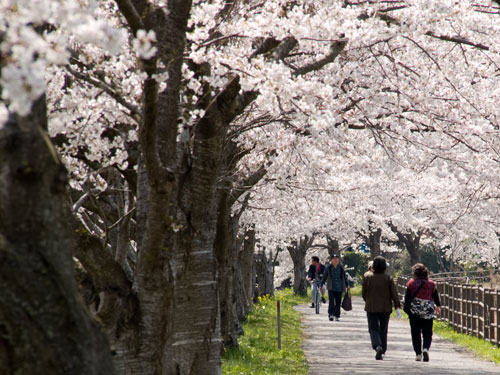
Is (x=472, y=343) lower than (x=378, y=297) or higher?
lower

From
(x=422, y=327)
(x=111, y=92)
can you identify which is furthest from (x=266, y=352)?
(x=111, y=92)

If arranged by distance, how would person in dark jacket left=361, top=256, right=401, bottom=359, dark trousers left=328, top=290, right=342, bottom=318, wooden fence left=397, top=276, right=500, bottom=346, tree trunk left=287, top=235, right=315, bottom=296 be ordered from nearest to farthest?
person in dark jacket left=361, top=256, right=401, bottom=359
wooden fence left=397, top=276, right=500, bottom=346
dark trousers left=328, top=290, right=342, bottom=318
tree trunk left=287, top=235, right=315, bottom=296

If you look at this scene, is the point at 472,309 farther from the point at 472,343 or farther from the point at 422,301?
the point at 422,301

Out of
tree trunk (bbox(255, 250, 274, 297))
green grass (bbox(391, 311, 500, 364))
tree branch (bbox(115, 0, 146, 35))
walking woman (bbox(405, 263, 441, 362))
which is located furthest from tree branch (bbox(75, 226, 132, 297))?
tree trunk (bbox(255, 250, 274, 297))

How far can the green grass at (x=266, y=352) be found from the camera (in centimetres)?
1286

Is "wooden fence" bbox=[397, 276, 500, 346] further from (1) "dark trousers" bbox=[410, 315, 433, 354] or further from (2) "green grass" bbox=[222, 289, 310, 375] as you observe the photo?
(2) "green grass" bbox=[222, 289, 310, 375]

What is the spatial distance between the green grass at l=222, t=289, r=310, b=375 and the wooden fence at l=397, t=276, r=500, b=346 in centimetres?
397

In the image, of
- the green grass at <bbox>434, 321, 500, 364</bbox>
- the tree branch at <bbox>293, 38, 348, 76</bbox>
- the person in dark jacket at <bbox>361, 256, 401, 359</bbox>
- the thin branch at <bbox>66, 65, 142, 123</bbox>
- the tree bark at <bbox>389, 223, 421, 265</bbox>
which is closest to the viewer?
the thin branch at <bbox>66, 65, 142, 123</bbox>

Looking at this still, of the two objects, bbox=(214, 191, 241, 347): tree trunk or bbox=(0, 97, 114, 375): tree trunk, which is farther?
bbox=(214, 191, 241, 347): tree trunk

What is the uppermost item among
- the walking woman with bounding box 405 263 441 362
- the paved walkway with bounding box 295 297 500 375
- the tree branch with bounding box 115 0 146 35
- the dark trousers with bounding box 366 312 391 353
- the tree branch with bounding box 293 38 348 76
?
the tree branch with bounding box 293 38 348 76

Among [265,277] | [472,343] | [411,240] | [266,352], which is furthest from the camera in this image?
[411,240]

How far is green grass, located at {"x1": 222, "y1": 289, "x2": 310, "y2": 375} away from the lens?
→ 12.9 meters

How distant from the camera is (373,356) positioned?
1485cm

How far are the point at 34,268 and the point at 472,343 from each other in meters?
15.3
